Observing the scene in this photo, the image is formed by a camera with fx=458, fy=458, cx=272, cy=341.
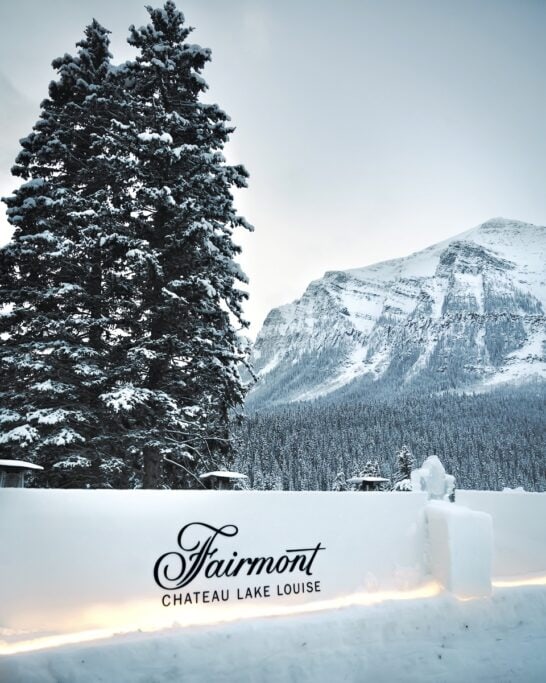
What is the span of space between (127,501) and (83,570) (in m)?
0.82

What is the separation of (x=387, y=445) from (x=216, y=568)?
105057mm

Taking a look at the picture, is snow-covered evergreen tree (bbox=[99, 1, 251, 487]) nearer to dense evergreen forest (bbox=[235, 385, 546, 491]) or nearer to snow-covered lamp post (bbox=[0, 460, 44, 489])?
snow-covered lamp post (bbox=[0, 460, 44, 489])

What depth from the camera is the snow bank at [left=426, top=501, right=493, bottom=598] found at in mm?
6641

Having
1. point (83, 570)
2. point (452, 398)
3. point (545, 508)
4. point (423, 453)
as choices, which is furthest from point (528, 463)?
point (83, 570)

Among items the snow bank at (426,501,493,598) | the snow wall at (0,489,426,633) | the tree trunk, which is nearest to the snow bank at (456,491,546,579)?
the snow bank at (426,501,493,598)

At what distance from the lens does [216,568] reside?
5.72 m

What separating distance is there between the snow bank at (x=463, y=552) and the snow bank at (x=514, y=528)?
105 cm

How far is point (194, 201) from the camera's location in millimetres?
10305

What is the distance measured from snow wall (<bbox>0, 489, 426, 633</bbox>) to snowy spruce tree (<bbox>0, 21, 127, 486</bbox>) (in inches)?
149

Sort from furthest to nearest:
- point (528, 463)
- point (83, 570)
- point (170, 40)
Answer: point (528, 463)
point (170, 40)
point (83, 570)

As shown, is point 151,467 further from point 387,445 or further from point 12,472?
point 387,445

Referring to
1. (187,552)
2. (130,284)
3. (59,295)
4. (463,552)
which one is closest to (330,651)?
(187,552)

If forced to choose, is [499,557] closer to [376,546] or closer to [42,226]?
[376,546]

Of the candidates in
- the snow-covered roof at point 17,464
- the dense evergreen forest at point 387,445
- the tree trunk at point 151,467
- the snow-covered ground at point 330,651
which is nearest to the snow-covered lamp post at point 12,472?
the snow-covered roof at point 17,464
